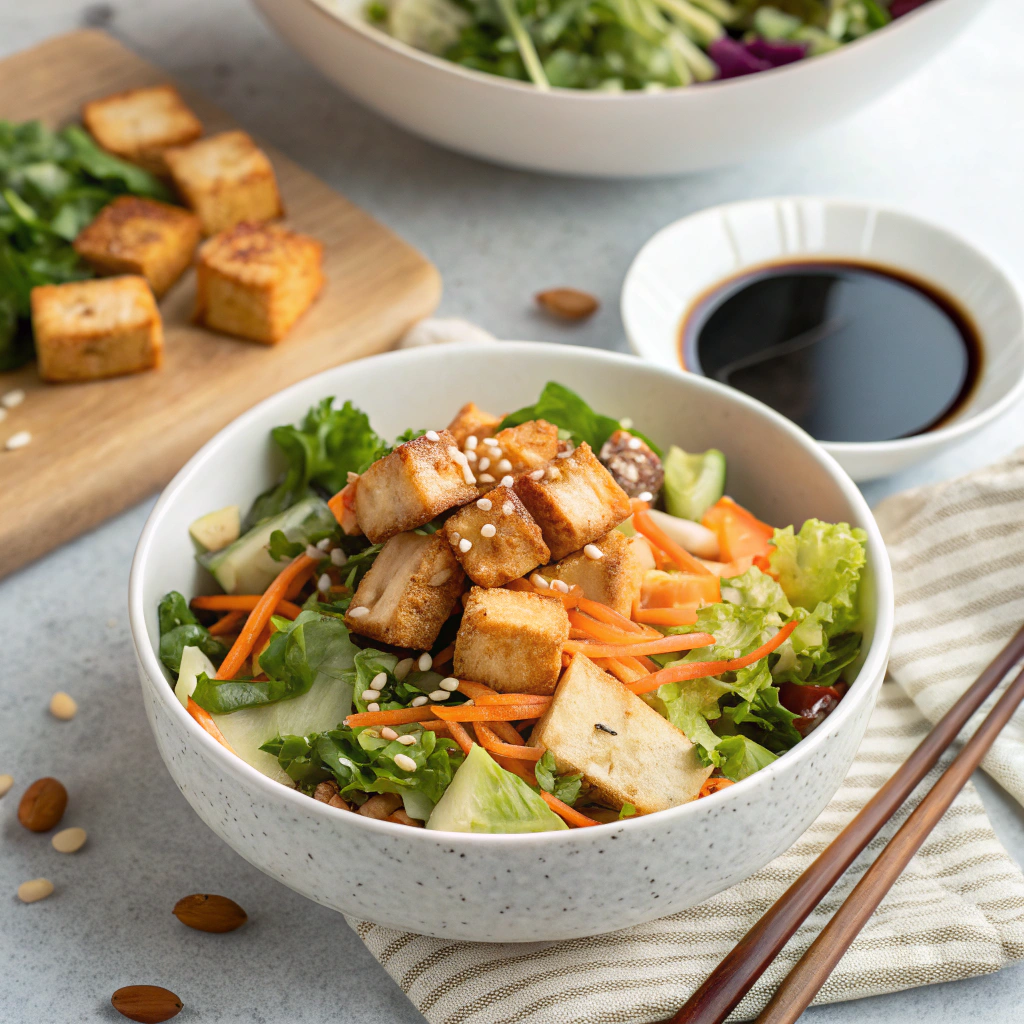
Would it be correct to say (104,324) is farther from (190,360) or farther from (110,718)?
(110,718)

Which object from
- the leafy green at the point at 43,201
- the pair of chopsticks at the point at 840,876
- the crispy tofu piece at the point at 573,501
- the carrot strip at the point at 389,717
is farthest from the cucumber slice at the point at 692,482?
the leafy green at the point at 43,201

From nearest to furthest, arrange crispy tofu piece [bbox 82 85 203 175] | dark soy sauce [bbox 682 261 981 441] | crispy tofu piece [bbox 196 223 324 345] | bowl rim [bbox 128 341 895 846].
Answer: bowl rim [bbox 128 341 895 846] < dark soy sauce [bbox 682 261 981 441] < crispy tofu piece [bbox 196 223 324 345] < crispy tofu piece [bbox 82 85 203 175]

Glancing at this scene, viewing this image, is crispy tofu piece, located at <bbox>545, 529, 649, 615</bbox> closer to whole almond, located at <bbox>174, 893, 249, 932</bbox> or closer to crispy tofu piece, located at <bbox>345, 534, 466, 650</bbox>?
crispy tofu piece, located at <bbox>345, 534, 466, 650</bbox>

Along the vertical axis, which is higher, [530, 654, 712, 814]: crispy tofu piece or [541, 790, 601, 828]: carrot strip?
[530, 654, 712, 814]: crispy tofu piece

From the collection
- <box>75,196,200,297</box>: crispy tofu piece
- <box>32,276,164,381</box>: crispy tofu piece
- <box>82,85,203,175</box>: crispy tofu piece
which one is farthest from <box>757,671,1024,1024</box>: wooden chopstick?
<box>82,85,203,175</box>: crispy tofu piece

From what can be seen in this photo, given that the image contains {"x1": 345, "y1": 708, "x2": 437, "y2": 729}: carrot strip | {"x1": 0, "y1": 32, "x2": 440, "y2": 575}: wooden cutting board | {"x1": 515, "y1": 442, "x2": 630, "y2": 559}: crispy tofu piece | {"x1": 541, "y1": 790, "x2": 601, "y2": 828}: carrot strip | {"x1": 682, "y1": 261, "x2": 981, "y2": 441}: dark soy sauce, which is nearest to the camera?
{"x1": 541, "y1": 790, "x2": 601, "y2": 828}: carrot strip

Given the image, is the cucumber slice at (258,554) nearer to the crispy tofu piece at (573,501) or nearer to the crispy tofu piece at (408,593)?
the crispy tofu piece at (408,593)
